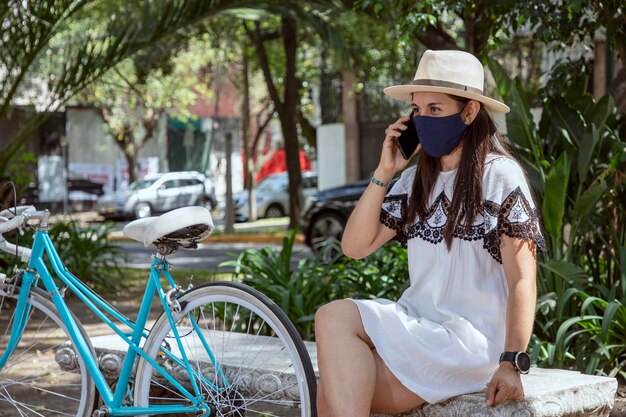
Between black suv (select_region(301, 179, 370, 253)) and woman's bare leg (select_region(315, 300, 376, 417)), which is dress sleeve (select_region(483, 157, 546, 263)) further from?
black suv (select_region(301, 179, 370, 253))

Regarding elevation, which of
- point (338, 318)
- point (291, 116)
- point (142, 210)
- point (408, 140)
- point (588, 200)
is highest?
point (291, 116)

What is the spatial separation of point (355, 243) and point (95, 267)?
7.92 meters

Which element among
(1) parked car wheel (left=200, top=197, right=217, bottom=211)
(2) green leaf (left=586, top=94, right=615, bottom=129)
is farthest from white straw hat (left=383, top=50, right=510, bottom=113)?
(1) parked car wheel (left=200, top=197, right=217, bottom=211)

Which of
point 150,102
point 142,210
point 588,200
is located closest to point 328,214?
point 588,200

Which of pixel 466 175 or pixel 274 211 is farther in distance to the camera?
pixel 274 211

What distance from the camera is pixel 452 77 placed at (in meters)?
3.45

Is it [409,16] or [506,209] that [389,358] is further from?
[409,16]

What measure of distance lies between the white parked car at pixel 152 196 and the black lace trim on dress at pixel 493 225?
28.0m

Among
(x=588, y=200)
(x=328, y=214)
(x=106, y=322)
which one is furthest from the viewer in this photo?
(x=328, y=214)

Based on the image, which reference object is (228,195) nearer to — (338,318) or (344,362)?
(338,318)

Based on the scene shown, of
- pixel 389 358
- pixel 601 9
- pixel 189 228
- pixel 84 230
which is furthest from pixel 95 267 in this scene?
pixel 389 358

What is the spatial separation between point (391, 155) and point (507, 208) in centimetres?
47

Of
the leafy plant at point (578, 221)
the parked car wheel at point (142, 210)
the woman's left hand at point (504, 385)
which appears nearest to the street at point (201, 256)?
the leafy plant at point (578, 221)

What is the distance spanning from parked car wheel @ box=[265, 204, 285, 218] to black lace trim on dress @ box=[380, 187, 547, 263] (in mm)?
29190
